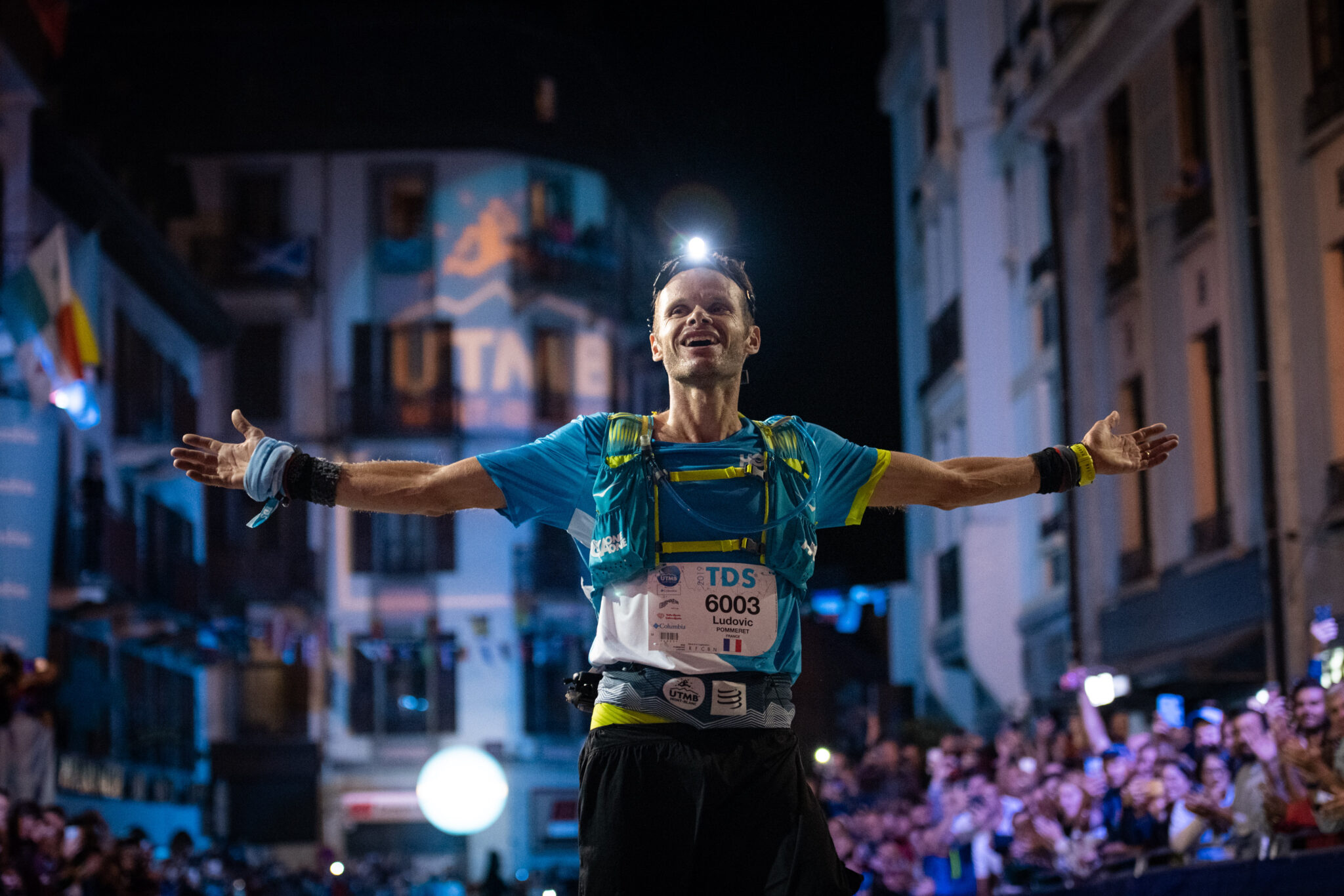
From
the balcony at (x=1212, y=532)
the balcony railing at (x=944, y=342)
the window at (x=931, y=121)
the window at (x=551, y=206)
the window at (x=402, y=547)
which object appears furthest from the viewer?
the window at (x=551, y=206)

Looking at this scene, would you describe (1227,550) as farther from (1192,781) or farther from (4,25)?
(4,25)

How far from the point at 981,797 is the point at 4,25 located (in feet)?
53.0

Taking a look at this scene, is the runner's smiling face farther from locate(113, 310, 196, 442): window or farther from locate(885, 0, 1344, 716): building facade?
locate(113, 310, 196, 442): window

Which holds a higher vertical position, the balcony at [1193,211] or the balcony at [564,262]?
the balcony at [564,262]

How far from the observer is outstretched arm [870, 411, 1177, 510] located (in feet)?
14.6

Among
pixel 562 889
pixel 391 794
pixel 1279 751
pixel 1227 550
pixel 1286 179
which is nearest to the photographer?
pixel 1279 751

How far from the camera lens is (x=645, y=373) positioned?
150 ft

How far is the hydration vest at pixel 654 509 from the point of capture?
4.12 m

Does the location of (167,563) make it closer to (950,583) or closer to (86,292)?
(86,292)

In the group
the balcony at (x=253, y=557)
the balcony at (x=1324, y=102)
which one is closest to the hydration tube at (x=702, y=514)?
the balcony at (x=1324, y=102)

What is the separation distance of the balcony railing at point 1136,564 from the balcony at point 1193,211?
4.25m

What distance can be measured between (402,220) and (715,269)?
3819 cm

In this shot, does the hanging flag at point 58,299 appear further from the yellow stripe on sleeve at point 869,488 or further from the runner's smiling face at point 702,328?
the yellow stripe on sleeve at point 869,488

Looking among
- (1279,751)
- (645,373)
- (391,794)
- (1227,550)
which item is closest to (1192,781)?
(1279,751)
